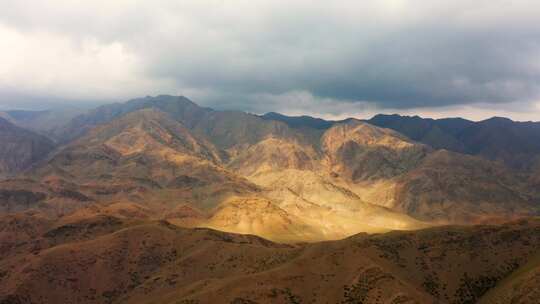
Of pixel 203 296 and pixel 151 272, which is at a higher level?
pixel 203 296

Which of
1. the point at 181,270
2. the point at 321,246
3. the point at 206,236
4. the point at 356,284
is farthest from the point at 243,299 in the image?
the point at 206,236

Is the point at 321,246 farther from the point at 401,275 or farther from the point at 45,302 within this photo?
the point at 45,302

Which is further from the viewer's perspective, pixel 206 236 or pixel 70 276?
pixel 206 236

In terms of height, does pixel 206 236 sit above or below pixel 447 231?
below

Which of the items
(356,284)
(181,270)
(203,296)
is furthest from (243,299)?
(181,270)

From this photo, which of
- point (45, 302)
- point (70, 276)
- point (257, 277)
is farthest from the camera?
point (70, 276)

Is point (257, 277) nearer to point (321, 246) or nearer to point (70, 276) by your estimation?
point (321, 246)

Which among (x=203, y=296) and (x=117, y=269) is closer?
(x=203, y=296)

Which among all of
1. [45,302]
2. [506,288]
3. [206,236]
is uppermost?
[506,288]

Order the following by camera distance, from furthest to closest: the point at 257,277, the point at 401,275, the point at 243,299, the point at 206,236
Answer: the point at 206,236 → the point at 401,275 → the point at 257,277 → the point at 243,299
